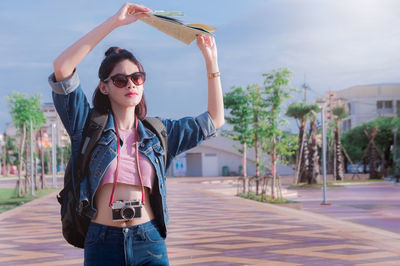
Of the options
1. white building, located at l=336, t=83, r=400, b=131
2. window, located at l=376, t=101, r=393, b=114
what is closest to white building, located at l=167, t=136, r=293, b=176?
white building, located at l=336, t=83, r=400, b=131

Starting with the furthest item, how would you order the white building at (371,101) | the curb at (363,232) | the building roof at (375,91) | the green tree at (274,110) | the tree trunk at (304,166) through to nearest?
the building roof at (375,91) < the white building at (371,101) < the tree trunk at (304,166) < the green tree at (274,110) < the curb at (363,232)

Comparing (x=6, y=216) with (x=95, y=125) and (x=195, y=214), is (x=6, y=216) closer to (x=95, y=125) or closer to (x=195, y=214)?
(x=195, y=214)

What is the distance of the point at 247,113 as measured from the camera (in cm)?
2012

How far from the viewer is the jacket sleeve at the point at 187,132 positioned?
2430 millimetres

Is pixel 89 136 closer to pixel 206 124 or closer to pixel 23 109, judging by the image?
pixel 206 124

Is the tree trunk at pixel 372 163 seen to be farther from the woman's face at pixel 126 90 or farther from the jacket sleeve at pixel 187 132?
the woman's face at pixel 126 90

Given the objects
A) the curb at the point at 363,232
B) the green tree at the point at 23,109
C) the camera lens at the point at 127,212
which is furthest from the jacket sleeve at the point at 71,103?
the green tree at the point at 23,109

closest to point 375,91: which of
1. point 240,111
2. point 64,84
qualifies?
point 240,111

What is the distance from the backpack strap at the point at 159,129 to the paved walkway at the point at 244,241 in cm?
418

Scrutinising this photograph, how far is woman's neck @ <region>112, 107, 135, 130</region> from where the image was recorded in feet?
7.76

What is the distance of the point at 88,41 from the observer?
2164mm

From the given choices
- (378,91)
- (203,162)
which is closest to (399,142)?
(203,162)

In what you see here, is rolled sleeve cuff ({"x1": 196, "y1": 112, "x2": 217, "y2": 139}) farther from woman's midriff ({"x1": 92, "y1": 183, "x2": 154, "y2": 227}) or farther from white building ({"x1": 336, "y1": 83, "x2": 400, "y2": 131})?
white building ({"x1": 336, "y1": 83, "x2": 400, "y2": 131})

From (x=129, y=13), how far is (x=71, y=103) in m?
0.42
